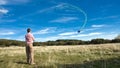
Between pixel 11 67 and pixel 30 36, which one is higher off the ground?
pixel 30 36

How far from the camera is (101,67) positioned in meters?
15.9

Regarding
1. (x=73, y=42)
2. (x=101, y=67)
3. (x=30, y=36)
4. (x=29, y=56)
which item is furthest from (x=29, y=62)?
(x=73, y=42)

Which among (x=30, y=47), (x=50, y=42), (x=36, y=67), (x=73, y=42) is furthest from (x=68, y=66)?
(x=50, y=42)

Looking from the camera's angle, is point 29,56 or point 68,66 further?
point 29,56

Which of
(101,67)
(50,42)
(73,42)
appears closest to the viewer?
(101,67)

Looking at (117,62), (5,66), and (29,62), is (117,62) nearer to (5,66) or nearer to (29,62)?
(29,62)

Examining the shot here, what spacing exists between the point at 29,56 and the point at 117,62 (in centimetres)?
542

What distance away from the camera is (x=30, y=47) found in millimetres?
17734

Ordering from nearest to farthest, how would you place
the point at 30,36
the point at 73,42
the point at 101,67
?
the point at 101,67 < the point at 30,36 < the point at 73,42

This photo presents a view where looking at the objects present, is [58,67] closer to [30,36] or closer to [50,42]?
[30,36]

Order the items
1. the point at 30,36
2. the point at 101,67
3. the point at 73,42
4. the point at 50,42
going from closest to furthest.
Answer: the point at 101,67 < the point at 30,36 < the point at 73,42 < the point at 50,42

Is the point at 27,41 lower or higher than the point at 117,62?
higher

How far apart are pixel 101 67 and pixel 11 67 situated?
4.99m

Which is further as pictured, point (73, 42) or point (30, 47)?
point (73, 42)
